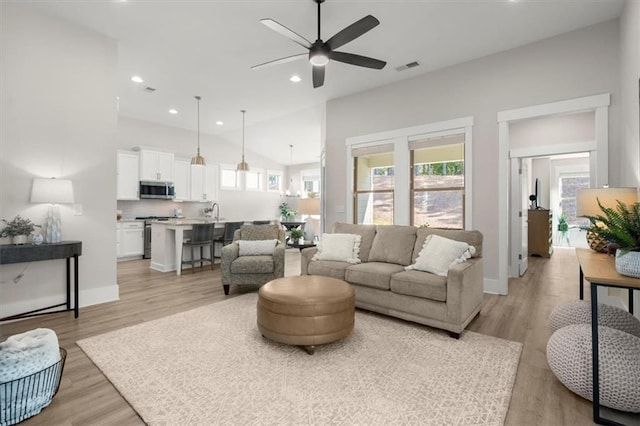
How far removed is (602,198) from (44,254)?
519 centimetres

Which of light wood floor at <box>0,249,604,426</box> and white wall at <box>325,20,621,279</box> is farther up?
white wall at <box>325,20,621,279</box>

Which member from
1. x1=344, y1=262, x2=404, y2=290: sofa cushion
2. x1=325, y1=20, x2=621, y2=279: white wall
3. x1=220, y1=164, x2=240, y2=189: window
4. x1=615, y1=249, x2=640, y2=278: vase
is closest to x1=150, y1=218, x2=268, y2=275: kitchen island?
x1=325, y1=20, x2=621, y2=279: white wall

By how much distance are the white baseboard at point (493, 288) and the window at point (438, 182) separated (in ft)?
2.78

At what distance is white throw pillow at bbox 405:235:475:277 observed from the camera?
2.93 meters

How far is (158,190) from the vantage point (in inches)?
280

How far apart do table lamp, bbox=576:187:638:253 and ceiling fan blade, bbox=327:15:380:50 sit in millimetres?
2292

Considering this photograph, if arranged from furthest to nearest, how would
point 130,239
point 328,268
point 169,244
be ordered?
point 130,239 → point 169,244 → point 328,268

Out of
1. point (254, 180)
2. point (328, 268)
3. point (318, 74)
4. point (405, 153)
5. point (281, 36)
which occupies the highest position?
point (281, 36)

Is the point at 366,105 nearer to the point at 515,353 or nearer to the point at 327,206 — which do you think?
the point at 327,206

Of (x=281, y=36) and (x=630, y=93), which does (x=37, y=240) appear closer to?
(x=281, y=36)

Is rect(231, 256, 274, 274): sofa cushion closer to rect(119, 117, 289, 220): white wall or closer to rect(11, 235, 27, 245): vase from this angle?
rect(11, 235, 27, 245): vase

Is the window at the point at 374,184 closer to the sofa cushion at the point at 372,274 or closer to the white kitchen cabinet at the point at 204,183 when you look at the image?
the sofa cushion at the point at 372,274

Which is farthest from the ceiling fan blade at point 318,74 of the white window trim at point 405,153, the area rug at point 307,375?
the area rug at point 307,375

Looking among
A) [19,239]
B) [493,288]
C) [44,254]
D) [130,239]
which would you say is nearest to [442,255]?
[493,288]
